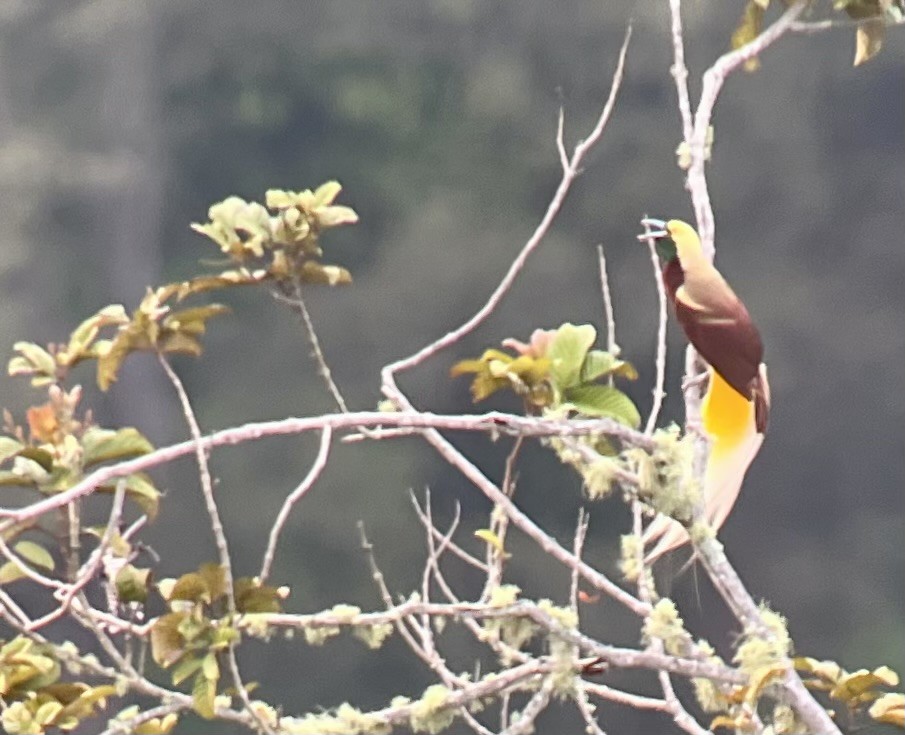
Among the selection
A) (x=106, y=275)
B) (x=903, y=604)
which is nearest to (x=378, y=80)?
(x=106, y=275)

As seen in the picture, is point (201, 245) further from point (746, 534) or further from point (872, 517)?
point (872, 517)

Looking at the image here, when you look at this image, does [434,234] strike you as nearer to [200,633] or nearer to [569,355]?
[569,355]

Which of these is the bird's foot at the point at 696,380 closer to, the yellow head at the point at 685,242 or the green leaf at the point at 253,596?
the yellow head at the point at 685,242

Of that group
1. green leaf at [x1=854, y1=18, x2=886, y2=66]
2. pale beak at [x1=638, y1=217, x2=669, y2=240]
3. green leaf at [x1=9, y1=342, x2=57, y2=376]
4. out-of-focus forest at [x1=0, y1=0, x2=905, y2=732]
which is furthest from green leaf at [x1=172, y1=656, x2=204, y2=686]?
green leaf at [x1=854, y1=18, x2=886, y2=66]

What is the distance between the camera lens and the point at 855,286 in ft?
7.06

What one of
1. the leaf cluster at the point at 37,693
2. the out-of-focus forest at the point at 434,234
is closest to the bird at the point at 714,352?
the out-of-focus forest at the point at 434,234

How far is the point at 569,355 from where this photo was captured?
147 cm

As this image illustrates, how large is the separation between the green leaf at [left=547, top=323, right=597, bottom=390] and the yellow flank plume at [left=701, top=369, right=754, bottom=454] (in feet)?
0.82

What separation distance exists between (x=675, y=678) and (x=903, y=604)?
37 cm

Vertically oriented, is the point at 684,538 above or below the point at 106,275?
below

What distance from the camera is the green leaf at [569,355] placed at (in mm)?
1464

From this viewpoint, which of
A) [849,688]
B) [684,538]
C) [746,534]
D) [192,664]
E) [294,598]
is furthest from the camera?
[294,598]

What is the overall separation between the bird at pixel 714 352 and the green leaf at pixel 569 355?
209 mm

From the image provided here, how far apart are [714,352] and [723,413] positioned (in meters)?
0.09
